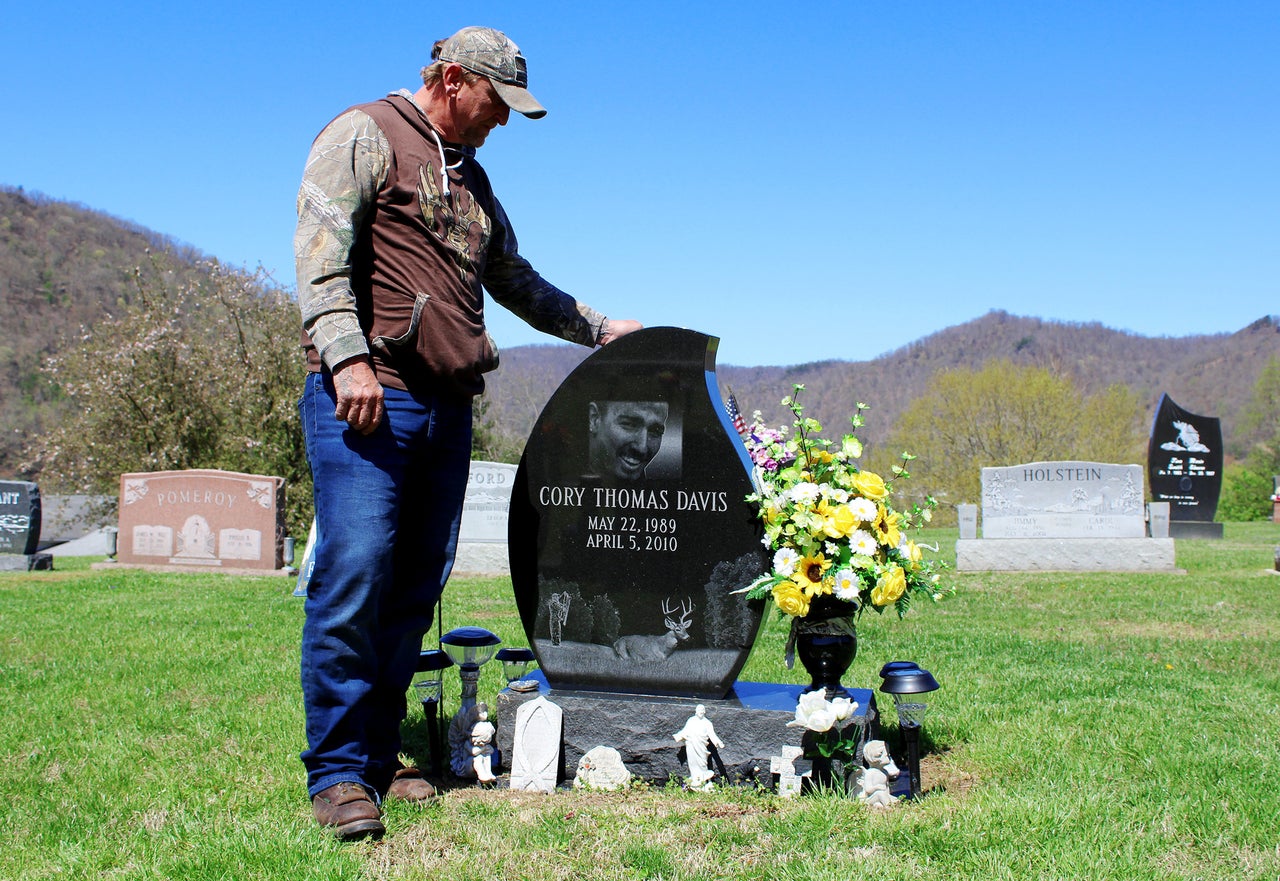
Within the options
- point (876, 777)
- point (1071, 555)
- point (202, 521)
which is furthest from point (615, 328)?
point (202, 521)

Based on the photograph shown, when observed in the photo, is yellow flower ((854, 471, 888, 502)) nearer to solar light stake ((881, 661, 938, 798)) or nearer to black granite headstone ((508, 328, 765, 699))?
black granite headstone ((508, 328, 765, 699))

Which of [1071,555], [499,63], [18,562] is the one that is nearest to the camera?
[499,63]

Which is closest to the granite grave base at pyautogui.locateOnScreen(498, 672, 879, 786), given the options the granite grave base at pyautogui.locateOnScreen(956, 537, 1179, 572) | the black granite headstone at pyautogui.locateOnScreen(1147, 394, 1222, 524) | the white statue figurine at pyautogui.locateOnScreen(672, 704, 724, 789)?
the white statue figurine at pyautogui.locateOnScreen(672, 704, 724, 789)

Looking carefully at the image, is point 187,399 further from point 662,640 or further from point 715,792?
point 715,792

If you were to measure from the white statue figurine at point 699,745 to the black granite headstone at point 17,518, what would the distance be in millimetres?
12691

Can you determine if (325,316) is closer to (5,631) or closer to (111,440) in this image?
(5,631)

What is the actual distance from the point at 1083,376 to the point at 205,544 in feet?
291

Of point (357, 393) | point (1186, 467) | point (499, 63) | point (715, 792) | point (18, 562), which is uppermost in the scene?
point (499, 63)

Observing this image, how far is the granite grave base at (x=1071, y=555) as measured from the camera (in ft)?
39.1

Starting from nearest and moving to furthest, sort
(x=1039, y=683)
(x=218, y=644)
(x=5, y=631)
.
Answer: (x=1039, y=683), (x=218, y=644), (x=5, y=631)

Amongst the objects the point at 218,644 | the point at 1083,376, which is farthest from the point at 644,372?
the point at 1083,376

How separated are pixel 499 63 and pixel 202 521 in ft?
36.5

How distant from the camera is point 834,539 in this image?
3309mm

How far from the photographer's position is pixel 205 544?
1274 cm
